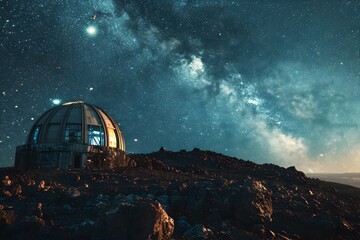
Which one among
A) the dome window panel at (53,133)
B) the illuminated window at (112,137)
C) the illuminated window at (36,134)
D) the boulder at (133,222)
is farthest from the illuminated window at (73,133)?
the boulder at (133,222)

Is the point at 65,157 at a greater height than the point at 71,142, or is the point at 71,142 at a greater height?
the point at 71,142

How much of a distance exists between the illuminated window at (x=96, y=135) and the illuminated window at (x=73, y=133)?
34.4 inches

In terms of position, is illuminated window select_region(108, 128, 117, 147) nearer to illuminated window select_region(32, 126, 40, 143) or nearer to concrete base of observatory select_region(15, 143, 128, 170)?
concrete base of observatory select_region(15, 143, 128, 170)

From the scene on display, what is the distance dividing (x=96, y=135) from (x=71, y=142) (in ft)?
6.95

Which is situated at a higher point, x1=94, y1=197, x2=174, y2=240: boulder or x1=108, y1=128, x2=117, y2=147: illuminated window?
x1=108, y1=128, x2=117, y2=147: illuminated window

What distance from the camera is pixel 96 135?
77.6ft

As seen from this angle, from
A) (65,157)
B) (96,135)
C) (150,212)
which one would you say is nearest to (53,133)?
(65,157)

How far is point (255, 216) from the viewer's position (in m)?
10.4

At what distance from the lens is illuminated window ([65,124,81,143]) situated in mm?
22688

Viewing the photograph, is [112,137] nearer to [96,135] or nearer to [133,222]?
[96,135]

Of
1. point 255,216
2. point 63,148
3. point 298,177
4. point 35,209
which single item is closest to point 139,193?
point 35,209

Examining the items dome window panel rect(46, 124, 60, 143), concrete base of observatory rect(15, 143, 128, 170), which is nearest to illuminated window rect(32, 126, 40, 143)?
concrete base of observatory rect(15, 143, 128, 170)

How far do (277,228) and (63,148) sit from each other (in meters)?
17.2

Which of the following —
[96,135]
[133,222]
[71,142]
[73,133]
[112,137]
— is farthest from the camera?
[112,137]
